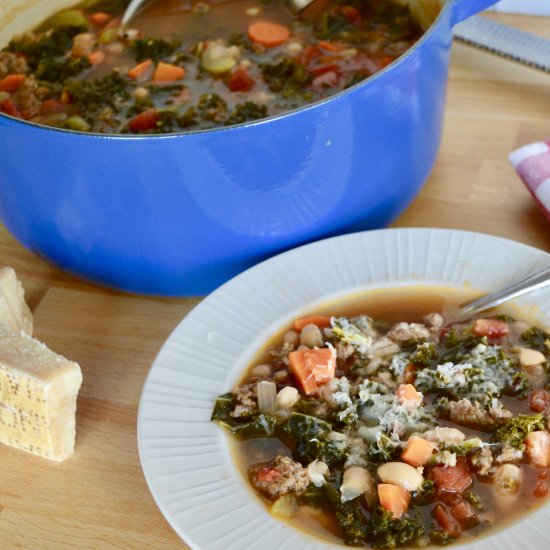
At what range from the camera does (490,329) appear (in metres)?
1.34

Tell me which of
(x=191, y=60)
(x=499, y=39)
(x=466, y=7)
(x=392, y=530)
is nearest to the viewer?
(x=392, y=530)

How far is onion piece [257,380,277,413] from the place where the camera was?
1.26 metres

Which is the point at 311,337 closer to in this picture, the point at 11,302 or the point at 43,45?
the point at 11,302

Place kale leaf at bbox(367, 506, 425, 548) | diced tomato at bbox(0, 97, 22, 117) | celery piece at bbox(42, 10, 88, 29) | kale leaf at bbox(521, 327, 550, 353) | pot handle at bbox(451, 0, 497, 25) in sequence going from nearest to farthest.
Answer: kale leaf at bbox(367, 506, 425, 548) → kale leaf at bbox(521, 327, 550, 353) → pot handle at bbox(451, 0, 497, 25) → diced tomato at bbox(0, 97, 22, 117) → celery piece at bbox(42, 10, 88, 29)

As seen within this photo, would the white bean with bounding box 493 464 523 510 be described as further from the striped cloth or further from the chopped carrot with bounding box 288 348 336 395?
the striped cloth

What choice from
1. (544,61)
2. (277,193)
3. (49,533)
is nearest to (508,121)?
(544,61)

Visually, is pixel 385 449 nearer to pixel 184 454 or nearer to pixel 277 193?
pixel 184 454

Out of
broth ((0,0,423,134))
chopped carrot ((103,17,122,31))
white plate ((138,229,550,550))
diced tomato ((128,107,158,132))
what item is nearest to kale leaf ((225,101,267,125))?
broth ((0,0,423,134))

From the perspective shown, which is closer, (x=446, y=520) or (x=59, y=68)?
(x=446, y=520)

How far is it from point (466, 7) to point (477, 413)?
66cm

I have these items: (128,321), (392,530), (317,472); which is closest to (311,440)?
(317,472)

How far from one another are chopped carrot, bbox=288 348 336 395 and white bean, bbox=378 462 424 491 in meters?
0.18

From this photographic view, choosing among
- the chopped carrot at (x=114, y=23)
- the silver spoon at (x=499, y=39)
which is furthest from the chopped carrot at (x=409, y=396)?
the chopped carrot at (x=114, y=23)

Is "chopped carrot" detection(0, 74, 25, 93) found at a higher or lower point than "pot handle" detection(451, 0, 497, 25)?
lower
